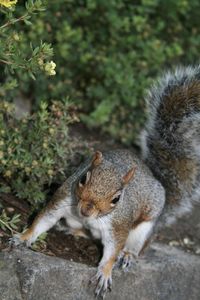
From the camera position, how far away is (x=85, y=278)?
2801 mm

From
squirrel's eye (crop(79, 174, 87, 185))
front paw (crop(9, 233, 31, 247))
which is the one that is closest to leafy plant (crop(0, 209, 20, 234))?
front paw (crop(9, 233, 31, 247))

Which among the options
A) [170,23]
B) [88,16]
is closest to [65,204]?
[88,16]

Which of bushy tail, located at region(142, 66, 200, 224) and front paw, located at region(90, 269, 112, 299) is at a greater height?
bushy tail, located at region(142, 66, 200, 224)

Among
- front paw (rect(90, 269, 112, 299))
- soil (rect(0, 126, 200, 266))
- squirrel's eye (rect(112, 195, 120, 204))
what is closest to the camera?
squirrel's eye (rect(112, 195, 120, 204))

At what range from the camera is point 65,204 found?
9.48 ft

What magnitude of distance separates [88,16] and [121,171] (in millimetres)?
1919

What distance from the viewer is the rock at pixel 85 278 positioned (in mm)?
2662

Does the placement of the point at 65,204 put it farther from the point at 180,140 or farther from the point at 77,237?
the point at 180,140

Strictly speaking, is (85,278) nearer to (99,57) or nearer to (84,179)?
(84,179)

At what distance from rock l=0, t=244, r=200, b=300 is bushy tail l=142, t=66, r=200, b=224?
1.03 feet

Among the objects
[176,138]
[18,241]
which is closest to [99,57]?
[176,138]

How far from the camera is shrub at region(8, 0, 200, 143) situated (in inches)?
164

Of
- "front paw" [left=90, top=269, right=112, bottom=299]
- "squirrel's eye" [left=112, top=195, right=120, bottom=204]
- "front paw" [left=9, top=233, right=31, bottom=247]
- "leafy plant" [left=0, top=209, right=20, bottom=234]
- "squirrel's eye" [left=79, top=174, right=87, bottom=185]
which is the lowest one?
"front paw" [left=90, top=269, right=112, bottom=299]

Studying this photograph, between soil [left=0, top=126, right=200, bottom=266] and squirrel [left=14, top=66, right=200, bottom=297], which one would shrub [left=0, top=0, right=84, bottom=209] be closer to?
soil [left=0, top=126, right=200, bottom=266]
